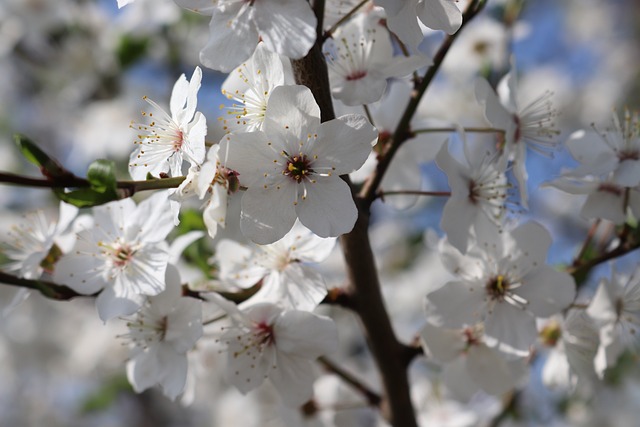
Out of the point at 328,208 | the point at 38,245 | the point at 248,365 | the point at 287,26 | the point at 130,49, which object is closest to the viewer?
the point at 287,26

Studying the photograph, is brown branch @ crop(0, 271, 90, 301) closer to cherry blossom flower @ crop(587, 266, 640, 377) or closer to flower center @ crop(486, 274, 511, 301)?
flower center @ crop(486, 274, 511, 301)

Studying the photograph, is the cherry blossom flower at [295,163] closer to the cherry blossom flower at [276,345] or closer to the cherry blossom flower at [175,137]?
the cherry blossom flower at [175,137]

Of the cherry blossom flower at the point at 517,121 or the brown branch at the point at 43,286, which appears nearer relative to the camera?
the brown branch at the point at 43,286

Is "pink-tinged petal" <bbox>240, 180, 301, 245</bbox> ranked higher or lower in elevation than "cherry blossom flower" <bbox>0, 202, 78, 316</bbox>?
higher

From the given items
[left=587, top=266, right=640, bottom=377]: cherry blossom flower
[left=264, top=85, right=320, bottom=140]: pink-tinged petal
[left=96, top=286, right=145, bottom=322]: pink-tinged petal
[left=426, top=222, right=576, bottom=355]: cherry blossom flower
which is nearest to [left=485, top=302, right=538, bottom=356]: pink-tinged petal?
[left=426, top=222, right=576, bottom=355]: cherry blossom flower

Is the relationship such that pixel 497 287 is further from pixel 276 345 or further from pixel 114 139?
pixel 114 139

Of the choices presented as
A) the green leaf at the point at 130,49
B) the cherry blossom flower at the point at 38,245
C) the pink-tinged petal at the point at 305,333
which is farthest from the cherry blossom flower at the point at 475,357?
the green leaf at the point at 130,49

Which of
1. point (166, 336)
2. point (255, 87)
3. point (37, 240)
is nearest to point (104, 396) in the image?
point (37, 240)
